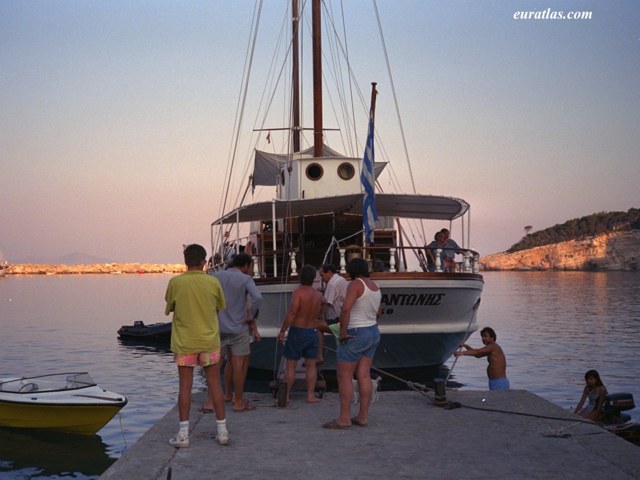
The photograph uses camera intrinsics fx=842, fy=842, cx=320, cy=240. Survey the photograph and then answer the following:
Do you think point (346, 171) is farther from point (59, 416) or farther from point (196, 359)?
point (196, 359)

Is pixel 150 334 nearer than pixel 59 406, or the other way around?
pixel 59 406

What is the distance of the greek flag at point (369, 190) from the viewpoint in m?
17.9

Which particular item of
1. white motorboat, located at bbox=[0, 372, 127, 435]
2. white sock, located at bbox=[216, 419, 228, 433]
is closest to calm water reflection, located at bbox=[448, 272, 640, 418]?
white motorboat, located at bbox=[0, 372, 127, 435]

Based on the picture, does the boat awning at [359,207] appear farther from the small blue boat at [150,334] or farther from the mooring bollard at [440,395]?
the small blue boat at [150,334]

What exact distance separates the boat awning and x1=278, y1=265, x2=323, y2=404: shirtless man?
7539mm

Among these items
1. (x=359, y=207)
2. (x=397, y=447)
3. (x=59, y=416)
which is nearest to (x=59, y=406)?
(x=59, y=416)

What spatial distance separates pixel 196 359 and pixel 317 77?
17211 mm

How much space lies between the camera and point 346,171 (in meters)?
22.9

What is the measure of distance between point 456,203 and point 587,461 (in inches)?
522

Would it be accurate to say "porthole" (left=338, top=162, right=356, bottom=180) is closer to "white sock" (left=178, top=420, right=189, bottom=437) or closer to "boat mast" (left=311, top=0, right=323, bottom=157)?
"boat mast" (left=311, top=0, right=323, bottom=157)

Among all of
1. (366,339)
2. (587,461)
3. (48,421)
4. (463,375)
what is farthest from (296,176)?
(587,461)

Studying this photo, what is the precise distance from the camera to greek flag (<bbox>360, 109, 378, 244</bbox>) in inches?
706

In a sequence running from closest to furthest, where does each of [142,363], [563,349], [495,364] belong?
[495,364] → [142,363] → [563,349]

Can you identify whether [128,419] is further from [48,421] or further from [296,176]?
[296,176]
